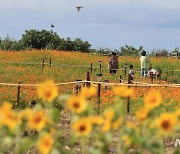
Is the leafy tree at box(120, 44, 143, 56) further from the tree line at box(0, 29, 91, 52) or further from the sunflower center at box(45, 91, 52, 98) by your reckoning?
the sunflower center at box(45, 91, 52, 98)

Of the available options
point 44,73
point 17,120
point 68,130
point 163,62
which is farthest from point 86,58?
point 17,120

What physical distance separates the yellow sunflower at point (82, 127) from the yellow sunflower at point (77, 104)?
4.4 inches

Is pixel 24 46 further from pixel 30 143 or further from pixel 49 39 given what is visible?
pixel 30 143

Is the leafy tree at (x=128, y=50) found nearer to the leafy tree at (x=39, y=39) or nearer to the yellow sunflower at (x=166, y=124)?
the leafy tree at (x=39, y=39)

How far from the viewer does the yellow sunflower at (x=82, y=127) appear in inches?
102

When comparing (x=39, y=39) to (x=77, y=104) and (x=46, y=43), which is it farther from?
(x=77, y=104)

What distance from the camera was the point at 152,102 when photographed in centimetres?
276

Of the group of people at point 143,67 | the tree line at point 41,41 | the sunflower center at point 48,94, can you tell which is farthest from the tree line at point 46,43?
the sunflower center at point 48,94

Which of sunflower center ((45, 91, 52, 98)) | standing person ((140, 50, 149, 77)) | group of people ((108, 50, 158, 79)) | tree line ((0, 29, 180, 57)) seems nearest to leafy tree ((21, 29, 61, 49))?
tree line ((0, 29, 180, 57))

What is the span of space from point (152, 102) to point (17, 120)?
73cm

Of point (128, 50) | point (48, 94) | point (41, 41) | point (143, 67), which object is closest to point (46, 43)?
point (41, 41)

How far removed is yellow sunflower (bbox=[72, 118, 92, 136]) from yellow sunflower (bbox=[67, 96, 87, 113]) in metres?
0.11

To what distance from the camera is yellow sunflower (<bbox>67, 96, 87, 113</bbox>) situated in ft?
8.89

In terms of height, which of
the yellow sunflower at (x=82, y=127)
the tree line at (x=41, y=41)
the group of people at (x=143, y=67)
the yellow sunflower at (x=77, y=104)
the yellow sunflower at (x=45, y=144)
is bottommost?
the yellow sunflower at (x=45, y=144)
